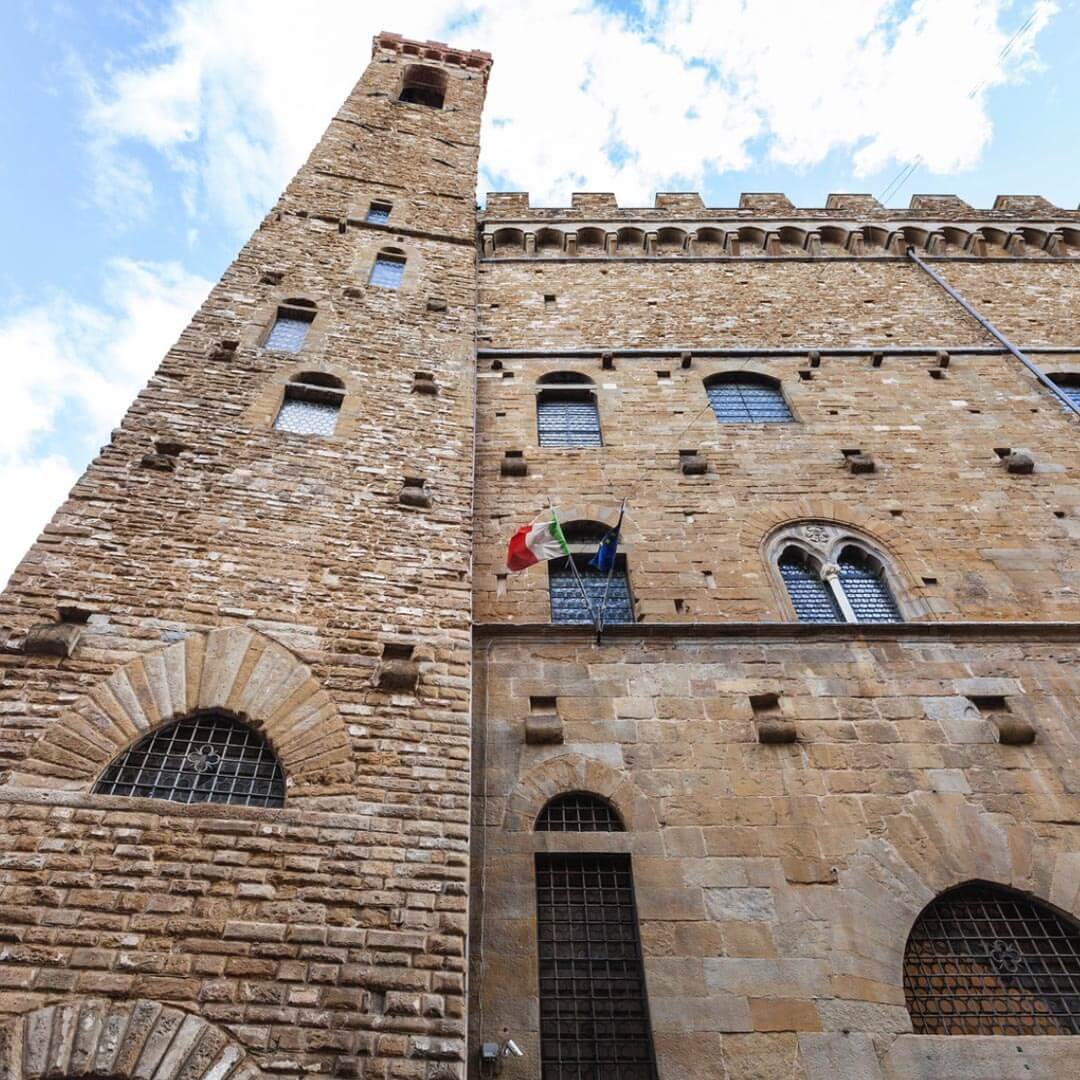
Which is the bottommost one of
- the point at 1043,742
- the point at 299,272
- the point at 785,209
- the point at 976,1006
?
the point at 976,1006

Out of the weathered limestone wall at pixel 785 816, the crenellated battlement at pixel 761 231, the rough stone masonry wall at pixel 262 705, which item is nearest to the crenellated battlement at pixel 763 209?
the crenellated battlement at pixel 761 231

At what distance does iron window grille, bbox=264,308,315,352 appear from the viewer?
8.79 metres

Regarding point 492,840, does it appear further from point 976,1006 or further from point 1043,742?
point 1043,742

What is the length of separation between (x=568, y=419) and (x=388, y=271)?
144 inches

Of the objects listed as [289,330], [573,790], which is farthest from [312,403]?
[573,790]

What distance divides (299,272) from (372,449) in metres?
4.29

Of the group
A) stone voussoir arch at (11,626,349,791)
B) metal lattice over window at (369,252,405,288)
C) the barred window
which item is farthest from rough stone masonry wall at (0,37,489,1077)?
the barred window

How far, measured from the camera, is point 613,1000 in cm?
463

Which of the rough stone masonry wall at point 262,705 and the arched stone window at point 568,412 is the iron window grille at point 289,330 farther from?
the arched stone window at point 568,412

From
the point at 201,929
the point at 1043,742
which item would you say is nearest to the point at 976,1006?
the point at 1043,742

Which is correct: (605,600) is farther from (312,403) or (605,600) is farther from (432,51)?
(432,51)

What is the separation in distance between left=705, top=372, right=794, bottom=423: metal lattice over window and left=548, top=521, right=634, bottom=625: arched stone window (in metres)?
2.83

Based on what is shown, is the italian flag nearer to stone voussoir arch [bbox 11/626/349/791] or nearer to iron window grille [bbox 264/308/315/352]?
stone voussoir arch [bbox 11/626/349/791]

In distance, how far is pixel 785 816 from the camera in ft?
17.5
